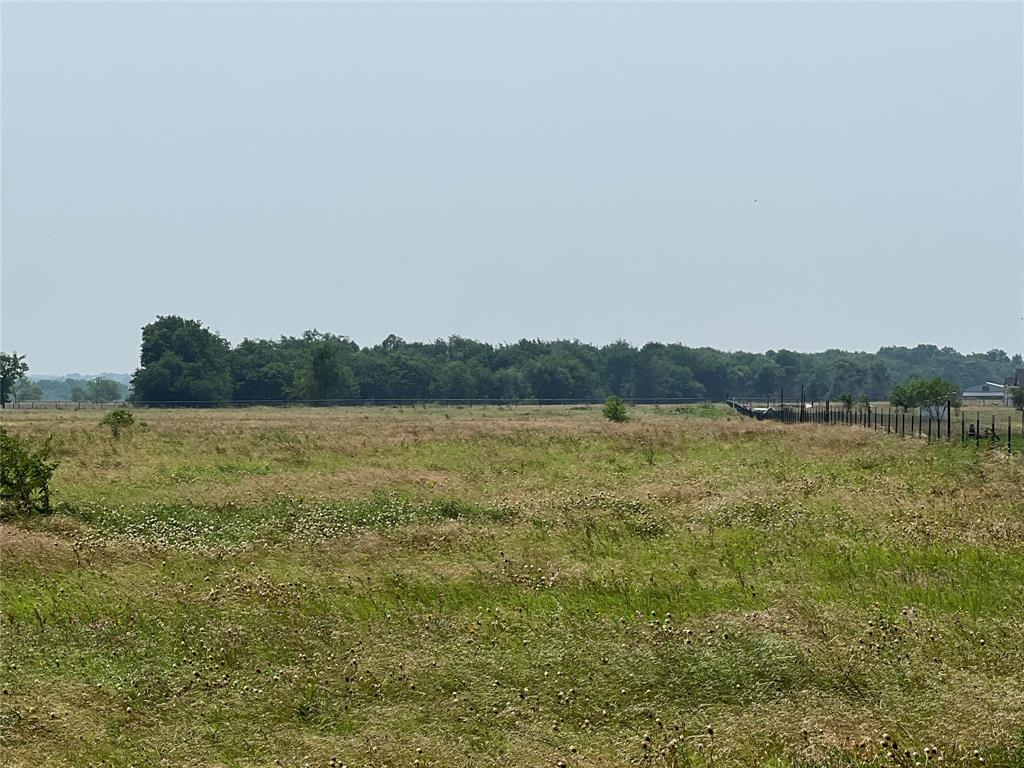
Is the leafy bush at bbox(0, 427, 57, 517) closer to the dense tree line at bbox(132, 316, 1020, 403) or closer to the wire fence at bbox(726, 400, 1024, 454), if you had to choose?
the wire fence at bbox(726, 400, 1024, 454)

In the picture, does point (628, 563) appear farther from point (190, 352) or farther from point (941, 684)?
point (190, 352)

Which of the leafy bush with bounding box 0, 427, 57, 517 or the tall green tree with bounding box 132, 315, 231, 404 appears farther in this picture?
the tall green tree with bounding box 132, 315, 231, 404

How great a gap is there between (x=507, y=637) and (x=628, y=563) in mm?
3889

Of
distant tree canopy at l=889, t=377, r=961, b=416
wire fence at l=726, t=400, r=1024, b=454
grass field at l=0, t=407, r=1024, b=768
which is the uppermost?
distant tree canopy at l=889, t=377, r=961, b=416

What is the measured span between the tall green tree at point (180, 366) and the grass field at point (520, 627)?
321ft

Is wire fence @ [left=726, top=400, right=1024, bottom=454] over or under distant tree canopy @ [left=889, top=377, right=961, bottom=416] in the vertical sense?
under

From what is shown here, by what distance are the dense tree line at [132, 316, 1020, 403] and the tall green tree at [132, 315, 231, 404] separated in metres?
0.12

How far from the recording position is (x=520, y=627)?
11.3 m

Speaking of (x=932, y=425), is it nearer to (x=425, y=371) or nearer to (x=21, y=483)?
(x=21, y=483)

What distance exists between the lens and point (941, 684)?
30.0ft

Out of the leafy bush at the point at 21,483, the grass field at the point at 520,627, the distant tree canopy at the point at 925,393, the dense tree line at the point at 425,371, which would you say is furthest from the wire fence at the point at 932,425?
the dense tree line at the point at 425,371

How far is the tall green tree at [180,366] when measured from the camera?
378ft

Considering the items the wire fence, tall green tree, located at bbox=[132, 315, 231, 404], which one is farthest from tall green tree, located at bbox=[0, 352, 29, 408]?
the wire fence

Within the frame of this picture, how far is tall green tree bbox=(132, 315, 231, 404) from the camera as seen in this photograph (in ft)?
378
